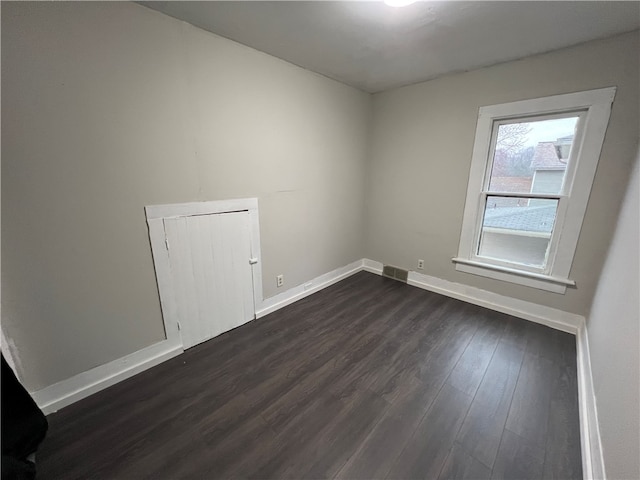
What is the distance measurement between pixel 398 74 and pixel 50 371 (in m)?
3.72

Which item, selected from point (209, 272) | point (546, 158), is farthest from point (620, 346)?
point (209, 272)

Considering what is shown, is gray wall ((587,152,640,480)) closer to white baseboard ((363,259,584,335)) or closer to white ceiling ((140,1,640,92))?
white baseboard ((363,259,584,335))

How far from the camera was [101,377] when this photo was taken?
167 cm

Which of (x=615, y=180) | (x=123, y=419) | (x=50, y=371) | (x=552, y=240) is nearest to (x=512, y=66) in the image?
(x=615, y=180)

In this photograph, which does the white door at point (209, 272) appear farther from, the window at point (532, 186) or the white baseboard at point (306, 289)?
the window at point (532, 186)

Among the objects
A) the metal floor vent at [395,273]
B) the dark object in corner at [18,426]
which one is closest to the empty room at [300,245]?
the dark object in corner at [18,426]

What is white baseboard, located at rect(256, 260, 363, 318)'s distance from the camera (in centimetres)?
261

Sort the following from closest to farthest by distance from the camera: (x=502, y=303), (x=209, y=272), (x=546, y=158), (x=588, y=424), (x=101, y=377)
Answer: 1. (x=588, y=424)
2. (x=101, y=377)
3. (x=209, y=272)
4. (x=546, y=158)
5. (x=502, y=303)

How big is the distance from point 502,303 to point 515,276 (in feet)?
1.07

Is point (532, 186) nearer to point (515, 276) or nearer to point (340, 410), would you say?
point (515, 276)

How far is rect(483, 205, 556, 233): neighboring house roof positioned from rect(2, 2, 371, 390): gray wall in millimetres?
2402

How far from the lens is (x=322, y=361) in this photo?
1937 millimetres

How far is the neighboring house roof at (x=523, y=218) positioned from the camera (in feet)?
7.70

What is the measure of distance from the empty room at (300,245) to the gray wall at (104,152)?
1 cm
